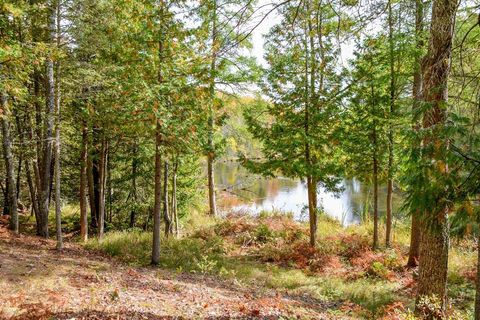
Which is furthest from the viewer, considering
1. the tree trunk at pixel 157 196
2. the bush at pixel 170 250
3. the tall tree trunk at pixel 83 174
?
the tall tree trunk at pixel 83 174

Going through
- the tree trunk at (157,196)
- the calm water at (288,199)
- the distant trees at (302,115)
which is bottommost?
the calm water at (288,199)

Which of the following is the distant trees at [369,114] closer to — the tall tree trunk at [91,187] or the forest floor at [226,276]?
the forest floor at [226,276]

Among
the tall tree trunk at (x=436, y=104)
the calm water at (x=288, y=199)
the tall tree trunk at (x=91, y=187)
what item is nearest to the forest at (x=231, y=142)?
the tall tree trunk at (x=436, y=104)

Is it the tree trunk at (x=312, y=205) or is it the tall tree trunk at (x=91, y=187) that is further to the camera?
the tall tree trunk at (x=91, y=187)

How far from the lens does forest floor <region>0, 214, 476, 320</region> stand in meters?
5.07

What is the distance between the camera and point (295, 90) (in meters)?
9.84

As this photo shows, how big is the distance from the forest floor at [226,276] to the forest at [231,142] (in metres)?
0.05

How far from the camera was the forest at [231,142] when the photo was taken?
4945 mm

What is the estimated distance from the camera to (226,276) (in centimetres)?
848

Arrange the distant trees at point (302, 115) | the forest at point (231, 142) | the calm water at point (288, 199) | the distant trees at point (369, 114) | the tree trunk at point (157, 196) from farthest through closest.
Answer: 1. the calm water at point (288, 199)
2. the distant trees at point (302, 115)
3. the distant trees at point (369, 114)
4. the tree trunk at point (157, 196)
5. the forest at point (231, 142)

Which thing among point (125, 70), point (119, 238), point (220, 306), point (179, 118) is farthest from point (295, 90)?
point (119, 238)

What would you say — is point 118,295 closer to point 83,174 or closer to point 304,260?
point 304,260

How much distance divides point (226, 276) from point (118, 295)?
11.9 feet

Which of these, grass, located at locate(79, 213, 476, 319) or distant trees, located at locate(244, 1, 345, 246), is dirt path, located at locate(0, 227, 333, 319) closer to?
grass, located at locate(79, 213, 476, 319)
